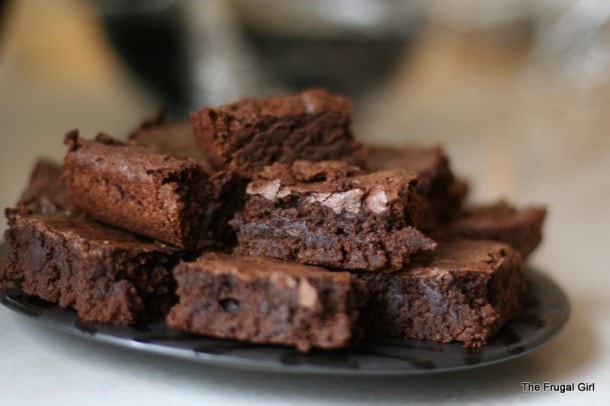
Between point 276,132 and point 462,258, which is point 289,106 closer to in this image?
point 276,132

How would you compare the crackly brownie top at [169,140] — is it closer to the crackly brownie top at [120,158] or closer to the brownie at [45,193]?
the crackly brownie top at [120,158]

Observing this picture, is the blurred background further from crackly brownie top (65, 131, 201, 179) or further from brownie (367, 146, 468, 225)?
crackly brownie top (65, 131, 201, 179)

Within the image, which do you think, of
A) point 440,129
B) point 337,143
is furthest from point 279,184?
point 440,129

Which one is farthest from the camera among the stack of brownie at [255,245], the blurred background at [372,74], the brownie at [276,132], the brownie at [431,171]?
the blurred background at [372,74]

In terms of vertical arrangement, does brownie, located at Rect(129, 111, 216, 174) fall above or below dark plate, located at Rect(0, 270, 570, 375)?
above

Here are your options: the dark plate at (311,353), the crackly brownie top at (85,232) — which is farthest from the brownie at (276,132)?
the dark plate at (311,353)

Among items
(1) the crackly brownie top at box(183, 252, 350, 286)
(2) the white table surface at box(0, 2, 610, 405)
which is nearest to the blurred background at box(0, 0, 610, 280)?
(2) the white table surface at box(0, 2, 610, 405)

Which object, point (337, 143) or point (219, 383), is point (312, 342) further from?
point (337, 143)

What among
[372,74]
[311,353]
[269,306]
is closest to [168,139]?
[269,306]
